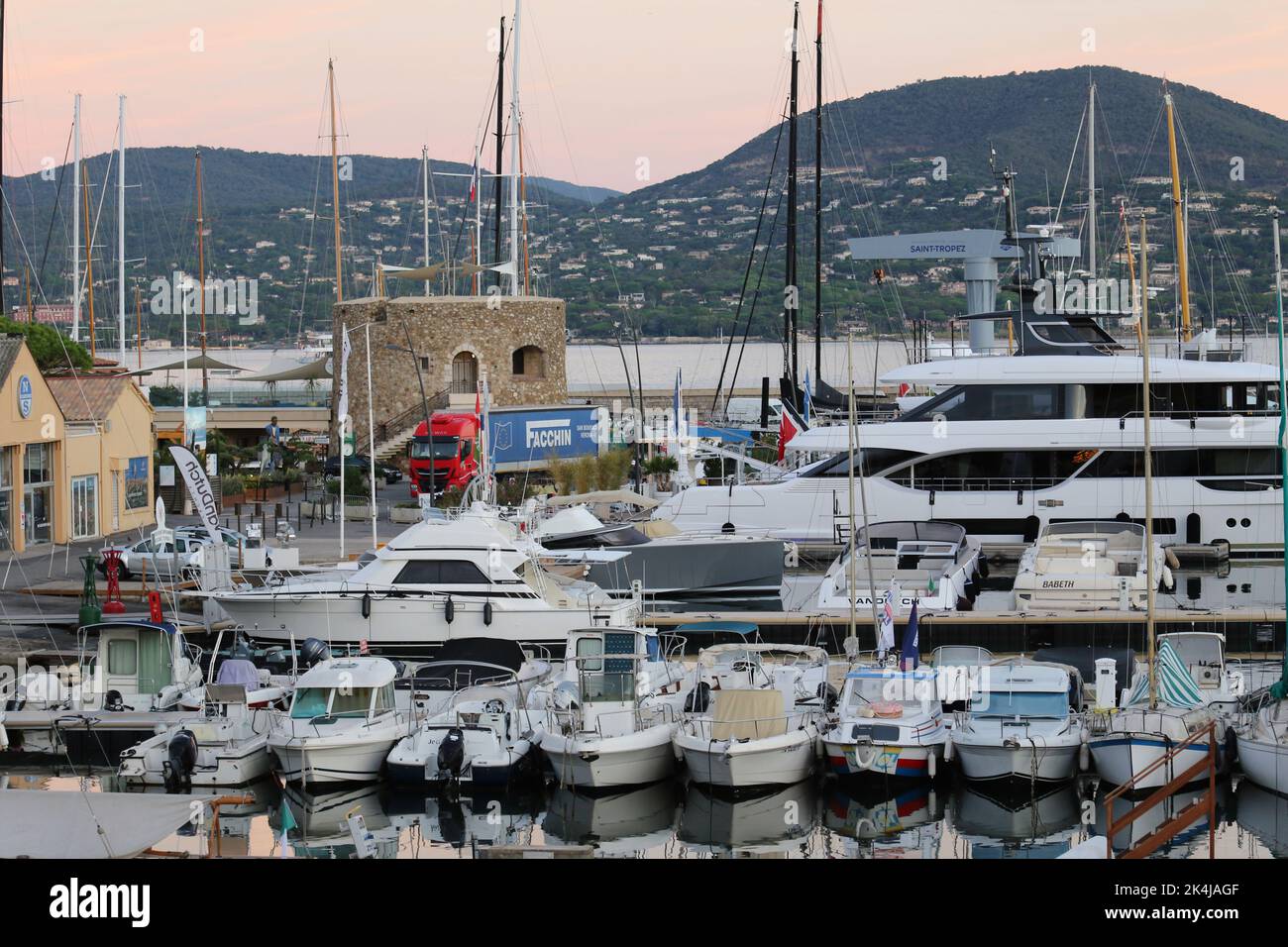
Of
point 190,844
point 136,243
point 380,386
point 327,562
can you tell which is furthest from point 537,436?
point 136,243

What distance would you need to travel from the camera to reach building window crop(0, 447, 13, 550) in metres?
32.3

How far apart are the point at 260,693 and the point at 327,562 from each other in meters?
9.43

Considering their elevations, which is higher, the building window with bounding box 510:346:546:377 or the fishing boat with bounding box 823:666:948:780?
the building window with bounding box 510:346:546:377

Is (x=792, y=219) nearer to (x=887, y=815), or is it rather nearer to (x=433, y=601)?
(x=433, y=601)

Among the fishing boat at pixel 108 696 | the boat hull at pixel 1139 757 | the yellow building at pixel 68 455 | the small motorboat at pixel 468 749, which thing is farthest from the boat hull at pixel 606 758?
the yellow building at pixel 68 455

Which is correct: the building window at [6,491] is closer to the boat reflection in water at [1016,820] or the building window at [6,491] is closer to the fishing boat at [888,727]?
the fishing boat at [888,727]

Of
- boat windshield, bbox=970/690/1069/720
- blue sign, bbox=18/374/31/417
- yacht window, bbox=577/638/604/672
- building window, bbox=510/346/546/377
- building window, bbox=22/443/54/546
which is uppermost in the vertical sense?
building window, bbox=510/346/546/377

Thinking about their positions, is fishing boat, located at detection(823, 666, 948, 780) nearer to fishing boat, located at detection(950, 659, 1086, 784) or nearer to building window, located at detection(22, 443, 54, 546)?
fishing boat, located at detection(950, 659, 1086, 784)

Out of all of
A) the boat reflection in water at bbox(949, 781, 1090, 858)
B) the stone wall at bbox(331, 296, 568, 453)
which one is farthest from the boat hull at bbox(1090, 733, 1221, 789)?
the stone wall at bbox(331, 296, 568, 453)

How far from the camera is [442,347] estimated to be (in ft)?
164

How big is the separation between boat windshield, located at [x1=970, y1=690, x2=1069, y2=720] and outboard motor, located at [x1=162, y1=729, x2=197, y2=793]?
9126 mm

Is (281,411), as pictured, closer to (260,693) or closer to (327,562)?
(327,562)

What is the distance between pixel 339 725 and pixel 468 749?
1607 millimetres

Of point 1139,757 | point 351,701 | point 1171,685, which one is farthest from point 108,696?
point 1171,685
